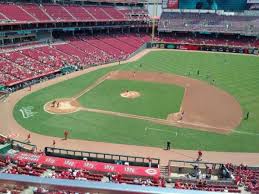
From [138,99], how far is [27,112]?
589 inches

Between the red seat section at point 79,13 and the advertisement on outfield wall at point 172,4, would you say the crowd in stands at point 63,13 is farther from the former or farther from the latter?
the advertisement on outfield wall at point 172,4

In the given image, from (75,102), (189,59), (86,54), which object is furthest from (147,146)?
(189,59)

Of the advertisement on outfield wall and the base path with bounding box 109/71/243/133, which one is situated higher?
the advertisement on outfield wall

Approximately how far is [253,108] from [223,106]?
381cm

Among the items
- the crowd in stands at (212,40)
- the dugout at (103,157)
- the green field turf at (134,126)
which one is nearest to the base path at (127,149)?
the green field turf at (134,126)

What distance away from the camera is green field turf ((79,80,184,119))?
42166 mm

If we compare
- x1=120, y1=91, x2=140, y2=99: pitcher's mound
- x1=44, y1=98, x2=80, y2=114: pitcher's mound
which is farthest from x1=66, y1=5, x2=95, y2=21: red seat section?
x1=44, y1=98, x2=80, y2=114: pitcher's mound

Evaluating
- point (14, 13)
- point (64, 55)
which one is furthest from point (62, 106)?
point (14, 13)

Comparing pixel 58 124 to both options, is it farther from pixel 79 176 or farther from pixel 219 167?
pixel 219 167

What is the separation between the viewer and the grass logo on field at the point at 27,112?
131ft

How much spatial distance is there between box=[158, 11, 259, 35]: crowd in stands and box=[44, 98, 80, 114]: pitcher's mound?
2541 inches

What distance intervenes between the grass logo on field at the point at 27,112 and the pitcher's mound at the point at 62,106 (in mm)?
1768

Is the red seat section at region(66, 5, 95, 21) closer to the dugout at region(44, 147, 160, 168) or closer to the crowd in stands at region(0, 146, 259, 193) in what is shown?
the dugout at region(44, 147, 160, 168)

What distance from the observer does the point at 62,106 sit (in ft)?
141
